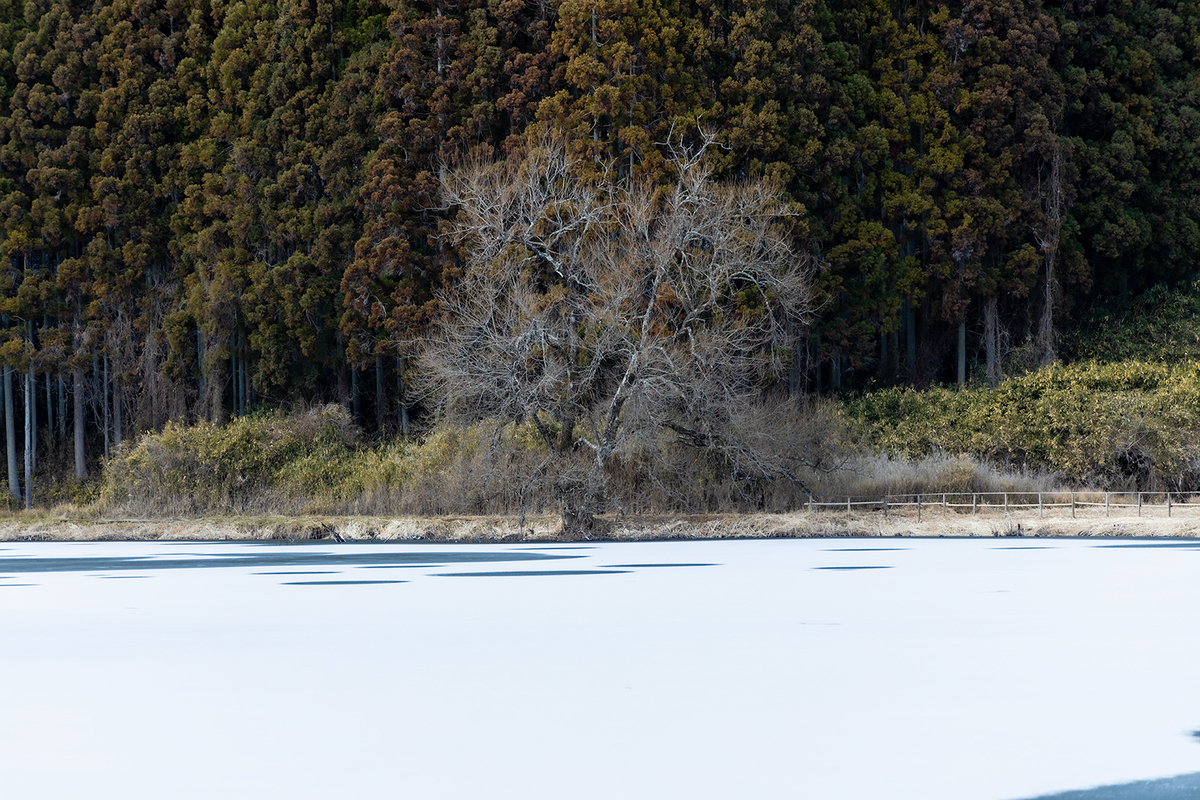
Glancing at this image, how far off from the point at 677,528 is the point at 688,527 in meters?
0.21

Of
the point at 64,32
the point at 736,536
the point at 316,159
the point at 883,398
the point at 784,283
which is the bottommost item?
the point at 736,536

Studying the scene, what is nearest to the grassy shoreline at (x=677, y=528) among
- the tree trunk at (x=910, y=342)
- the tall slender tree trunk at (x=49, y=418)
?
the tree trunk at (x=910, y=342)

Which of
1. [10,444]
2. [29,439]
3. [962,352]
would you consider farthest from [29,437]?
[962,352]

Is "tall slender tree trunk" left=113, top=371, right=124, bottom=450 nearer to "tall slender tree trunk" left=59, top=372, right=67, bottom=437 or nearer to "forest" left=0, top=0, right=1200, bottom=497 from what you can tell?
"forest" left=0, top=0, right=1200, bottom=497

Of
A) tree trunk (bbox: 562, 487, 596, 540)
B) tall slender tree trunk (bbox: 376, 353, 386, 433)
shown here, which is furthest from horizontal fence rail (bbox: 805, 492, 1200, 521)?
tall slender tree trunk (bbox: 376, 353, 386, 433)

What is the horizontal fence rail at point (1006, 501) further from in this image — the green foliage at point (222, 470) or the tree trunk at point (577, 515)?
the green foliage at point (222, 470)

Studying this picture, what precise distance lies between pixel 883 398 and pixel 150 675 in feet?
78.2

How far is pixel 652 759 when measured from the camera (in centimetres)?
675

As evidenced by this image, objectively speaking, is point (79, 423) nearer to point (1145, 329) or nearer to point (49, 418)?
point (49, 418)

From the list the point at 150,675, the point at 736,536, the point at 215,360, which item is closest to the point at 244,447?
the point at 215,360

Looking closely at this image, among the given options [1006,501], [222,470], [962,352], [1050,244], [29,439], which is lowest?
[1006,501]

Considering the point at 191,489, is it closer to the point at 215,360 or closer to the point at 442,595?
the point at 215,360

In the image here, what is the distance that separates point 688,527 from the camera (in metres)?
24.3

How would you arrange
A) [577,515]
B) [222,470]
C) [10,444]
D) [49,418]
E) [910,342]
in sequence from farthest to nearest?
1. [49,418]
2. [910,342]
3. [10,444]
4. [222,470]
5. [577,515]
